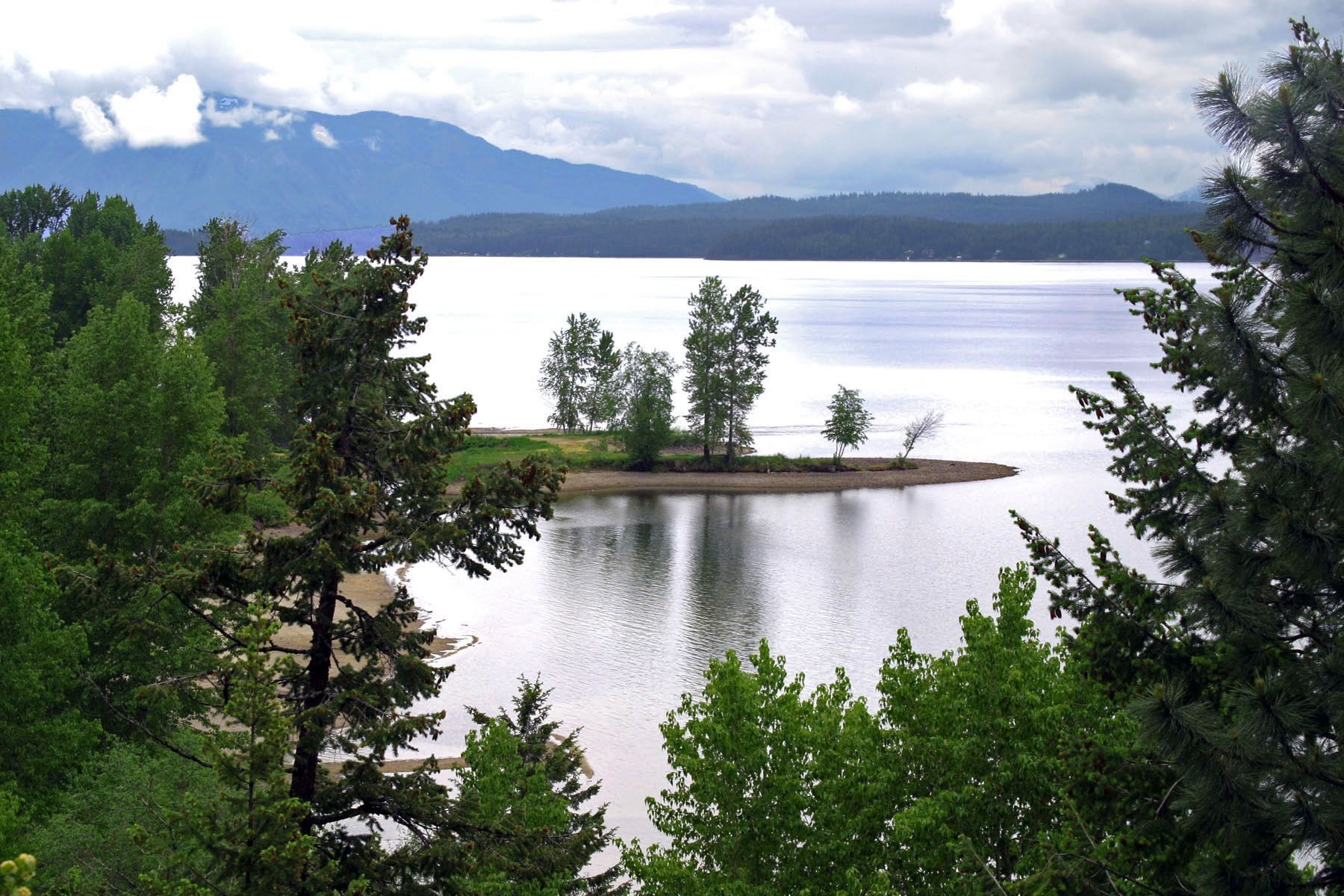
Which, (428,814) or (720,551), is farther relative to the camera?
(720,551)

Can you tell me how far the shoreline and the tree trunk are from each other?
63.0 meters

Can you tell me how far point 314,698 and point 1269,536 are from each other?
9.02 m

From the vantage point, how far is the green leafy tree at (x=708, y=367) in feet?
268

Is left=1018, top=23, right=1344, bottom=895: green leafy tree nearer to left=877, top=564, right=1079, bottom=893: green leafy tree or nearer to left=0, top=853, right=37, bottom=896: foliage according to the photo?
left=877, top=564, right=1079, bottom=893: green leafy tree

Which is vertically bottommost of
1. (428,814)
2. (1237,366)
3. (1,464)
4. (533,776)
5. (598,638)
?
(598,638)

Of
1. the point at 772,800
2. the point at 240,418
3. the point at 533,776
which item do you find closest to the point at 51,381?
the point at 240,418

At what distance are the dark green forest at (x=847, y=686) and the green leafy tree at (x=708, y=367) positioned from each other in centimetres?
6111

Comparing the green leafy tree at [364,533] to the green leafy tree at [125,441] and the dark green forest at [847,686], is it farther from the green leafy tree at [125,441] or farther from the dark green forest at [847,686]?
the green leafy tree at [125,441]

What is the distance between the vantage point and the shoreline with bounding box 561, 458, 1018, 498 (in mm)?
78125

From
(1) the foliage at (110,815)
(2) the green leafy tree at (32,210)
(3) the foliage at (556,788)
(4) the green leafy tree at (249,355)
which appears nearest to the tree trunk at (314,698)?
(1) the foliage at (110,815)

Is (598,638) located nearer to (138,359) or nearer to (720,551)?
(720,551)

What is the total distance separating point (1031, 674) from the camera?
16781mm

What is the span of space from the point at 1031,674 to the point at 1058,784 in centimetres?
429

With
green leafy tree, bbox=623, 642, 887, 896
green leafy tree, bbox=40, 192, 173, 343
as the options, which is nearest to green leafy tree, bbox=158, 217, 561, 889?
green leafy tree, bbox=623, 642, 887, 896
